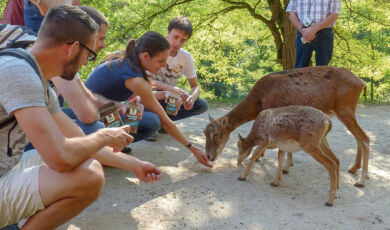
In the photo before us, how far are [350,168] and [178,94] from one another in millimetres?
2594

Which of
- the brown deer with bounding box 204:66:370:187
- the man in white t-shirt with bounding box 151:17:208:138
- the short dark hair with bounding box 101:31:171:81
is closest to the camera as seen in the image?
the short dark hair with bounding box 101:31:171:81

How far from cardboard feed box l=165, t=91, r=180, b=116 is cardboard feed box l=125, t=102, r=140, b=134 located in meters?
0.84

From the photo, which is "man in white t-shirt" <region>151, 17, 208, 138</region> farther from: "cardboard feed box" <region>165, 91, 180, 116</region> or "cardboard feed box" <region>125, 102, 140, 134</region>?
"cardboard feed box" <region>125, 102, 140, 134</region>

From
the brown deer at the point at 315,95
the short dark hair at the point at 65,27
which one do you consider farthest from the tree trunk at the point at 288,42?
the short dark hair at the point at 65,27

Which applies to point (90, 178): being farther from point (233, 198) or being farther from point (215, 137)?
point (215, 137)

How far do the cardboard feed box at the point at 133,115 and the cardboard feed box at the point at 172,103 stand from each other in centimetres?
84

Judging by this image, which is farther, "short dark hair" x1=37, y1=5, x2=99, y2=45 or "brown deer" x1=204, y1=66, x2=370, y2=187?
"brown deer" x1=204, y1=66, x2=370, y2=187

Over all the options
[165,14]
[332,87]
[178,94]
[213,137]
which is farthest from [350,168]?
[165,14]

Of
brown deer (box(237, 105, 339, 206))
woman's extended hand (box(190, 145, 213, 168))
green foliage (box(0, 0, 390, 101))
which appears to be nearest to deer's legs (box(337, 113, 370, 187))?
brown deer (box(237, 105, 339, 206))

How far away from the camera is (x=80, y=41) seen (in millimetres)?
2523

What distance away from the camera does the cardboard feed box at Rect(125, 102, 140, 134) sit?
14.5 ft

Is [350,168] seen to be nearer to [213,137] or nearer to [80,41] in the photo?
[213,137]

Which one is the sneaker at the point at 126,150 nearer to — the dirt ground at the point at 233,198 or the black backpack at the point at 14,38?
the dirt ground at the point at 233,198

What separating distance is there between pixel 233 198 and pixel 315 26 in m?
3.31
